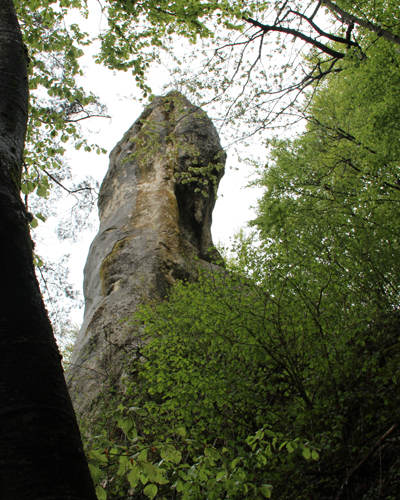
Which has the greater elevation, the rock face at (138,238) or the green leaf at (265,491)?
the rock face at (138,238)

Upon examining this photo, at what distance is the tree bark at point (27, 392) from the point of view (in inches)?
39.6

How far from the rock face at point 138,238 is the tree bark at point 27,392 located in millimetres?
4320

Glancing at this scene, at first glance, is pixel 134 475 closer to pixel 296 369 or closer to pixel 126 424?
pixel 126 424

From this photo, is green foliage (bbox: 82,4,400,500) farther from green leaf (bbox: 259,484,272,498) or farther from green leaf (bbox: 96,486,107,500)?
green leaf (bbox: 96,486,107,500)

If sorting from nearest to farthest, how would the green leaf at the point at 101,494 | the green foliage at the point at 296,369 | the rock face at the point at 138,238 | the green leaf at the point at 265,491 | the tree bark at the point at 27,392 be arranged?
the tree bark at the point at 27,392, the green leaf at the point at 101,494, the green leaf at the point at 265,491, the green foliage at the point at 296,369, the rock face at the point at 138,238

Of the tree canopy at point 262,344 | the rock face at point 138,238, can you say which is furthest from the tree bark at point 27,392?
the rock face at point 138,238

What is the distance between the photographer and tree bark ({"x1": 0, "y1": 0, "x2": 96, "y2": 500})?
1007 millimetres

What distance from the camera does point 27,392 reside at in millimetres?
1171

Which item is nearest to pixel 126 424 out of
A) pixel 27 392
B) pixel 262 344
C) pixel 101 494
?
pixel 101 494

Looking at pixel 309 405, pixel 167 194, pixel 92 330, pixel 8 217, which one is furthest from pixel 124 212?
pixel 8 217

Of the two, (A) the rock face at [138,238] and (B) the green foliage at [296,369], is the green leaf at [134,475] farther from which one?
(A) the rock face at [138,238]

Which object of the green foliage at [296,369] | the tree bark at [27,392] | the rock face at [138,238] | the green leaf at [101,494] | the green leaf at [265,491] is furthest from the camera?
the rock face at [138,238]

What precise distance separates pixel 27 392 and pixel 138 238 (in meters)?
9.99

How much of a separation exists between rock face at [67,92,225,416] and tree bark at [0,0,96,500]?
4320mm
